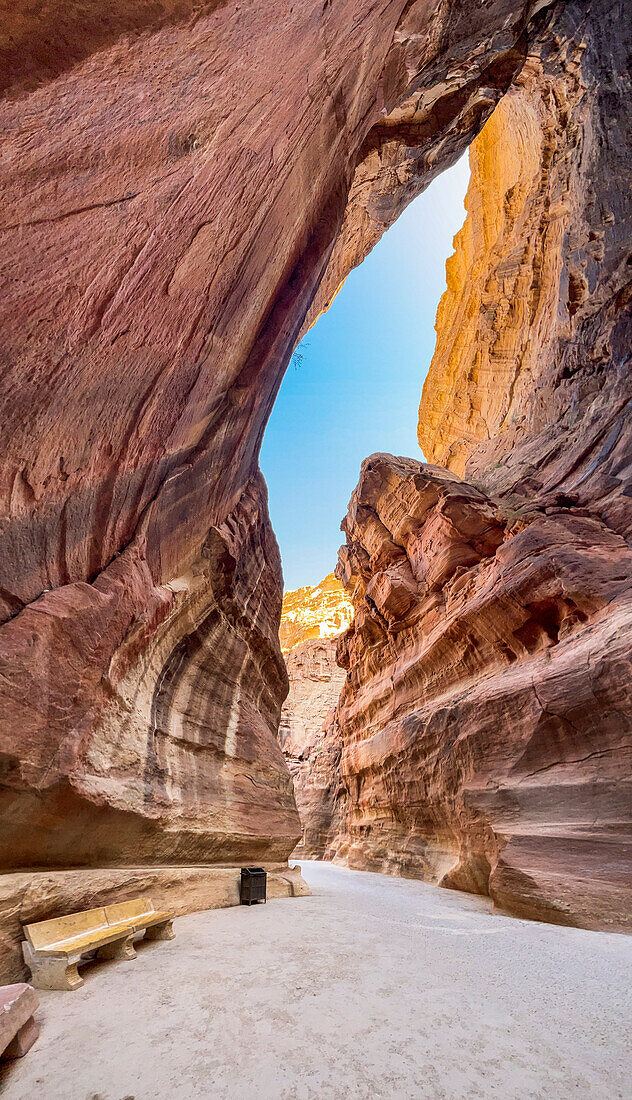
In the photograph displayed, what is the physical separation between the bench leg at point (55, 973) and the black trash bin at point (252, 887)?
3.00m

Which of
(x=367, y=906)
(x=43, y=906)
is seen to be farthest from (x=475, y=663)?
(x=43, y=906)

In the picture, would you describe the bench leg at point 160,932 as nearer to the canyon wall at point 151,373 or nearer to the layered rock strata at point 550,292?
the canyon wall at point 151,373

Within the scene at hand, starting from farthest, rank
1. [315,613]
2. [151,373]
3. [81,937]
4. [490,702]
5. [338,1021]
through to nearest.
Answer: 1. [315,613]
2. [490,702]
3. [151,373]
4. [81,937]
5. [338,1021]

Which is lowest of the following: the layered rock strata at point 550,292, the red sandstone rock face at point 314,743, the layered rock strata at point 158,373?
the red sandstone rock face at point 314,743

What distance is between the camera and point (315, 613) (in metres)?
48.9

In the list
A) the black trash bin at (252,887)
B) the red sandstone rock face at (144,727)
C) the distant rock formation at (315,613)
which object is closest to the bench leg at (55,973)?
the red sandstone rock face at (144,727)

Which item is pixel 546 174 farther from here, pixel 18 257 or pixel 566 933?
pixel 566 933

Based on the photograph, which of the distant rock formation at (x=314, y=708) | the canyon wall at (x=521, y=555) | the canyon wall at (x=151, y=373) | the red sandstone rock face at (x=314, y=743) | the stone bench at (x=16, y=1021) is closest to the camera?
the stone bench at (x=16, y=1021)

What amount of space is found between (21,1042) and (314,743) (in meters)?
24.2

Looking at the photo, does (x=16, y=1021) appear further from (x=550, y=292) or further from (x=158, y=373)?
(x=550, y=292)

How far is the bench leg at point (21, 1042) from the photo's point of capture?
2209 millimetres

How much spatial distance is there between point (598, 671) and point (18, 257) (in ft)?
27.2

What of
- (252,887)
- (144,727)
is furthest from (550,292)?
(252,887)

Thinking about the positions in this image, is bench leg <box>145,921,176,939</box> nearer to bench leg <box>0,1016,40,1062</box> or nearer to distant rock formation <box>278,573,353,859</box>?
bench leg <box>0,1016,40,1062</box>
